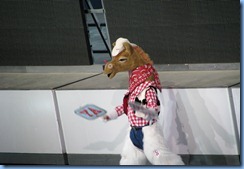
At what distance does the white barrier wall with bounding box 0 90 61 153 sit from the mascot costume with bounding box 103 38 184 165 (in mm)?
755

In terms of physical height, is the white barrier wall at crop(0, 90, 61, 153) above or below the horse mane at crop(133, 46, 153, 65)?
below

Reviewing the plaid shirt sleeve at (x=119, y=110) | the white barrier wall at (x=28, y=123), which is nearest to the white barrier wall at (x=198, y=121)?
Answer: the plaid shirt sleeve at (x=119, y=110)

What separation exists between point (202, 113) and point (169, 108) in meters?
0.23

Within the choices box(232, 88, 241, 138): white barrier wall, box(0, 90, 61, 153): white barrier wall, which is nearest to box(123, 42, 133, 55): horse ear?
box(232, 88, 241, 138): white barrier wall

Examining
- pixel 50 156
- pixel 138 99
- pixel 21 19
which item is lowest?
pixel 50 156

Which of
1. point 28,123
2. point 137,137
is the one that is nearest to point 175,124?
point 137,137

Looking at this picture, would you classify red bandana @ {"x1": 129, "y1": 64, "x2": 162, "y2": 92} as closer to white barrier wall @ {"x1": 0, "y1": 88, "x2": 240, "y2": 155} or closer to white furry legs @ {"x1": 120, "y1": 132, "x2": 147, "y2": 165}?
white barrier wall @ {"x1": 0, "y1": 88, "x2": 240, "y2": 155}

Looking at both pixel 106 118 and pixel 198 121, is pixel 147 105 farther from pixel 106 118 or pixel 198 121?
pixel 198 121

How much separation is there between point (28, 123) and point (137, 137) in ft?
3.49

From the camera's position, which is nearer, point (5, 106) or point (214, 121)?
point (214, 121)

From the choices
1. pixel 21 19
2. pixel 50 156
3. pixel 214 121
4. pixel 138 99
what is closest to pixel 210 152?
pixel 214 121

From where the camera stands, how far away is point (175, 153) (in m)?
5.67

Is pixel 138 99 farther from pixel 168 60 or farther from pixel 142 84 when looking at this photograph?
pixel 168 60

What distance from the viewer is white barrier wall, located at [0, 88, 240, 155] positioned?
18.3 feet
